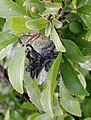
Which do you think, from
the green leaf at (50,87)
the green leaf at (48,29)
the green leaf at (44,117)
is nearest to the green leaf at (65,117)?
the green leaf at (44,117)

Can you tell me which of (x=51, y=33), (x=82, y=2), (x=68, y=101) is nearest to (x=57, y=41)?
(x=51, y=33)

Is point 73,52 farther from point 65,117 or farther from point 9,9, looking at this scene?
point 65,117

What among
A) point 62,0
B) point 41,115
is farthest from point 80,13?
point 41,115

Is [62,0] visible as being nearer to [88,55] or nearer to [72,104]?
[88,55]

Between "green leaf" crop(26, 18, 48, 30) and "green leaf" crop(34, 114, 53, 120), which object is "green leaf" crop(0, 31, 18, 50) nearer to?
"green leaf" crop(26, 18, 48, 30)

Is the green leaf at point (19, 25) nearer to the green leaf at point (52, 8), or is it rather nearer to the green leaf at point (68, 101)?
the green leaf at point (52, 8)

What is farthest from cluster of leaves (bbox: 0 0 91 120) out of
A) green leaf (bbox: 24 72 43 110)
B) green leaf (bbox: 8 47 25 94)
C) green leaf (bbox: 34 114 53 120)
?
green leaf (bbox: 34 114 53 120)

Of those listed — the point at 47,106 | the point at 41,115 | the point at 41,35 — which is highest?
the point at 41,35
